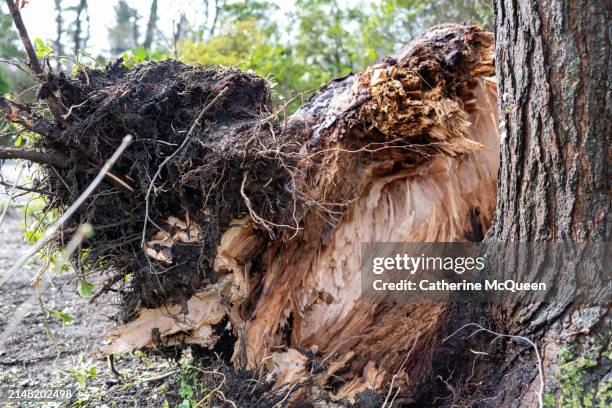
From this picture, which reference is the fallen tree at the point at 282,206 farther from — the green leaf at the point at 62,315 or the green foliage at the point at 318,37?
the green foliage at the point at 318,37

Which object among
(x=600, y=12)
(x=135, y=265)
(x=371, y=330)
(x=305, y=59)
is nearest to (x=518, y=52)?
(x=600, y=12)

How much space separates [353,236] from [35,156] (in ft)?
4.96

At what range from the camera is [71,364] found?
3.46 meters

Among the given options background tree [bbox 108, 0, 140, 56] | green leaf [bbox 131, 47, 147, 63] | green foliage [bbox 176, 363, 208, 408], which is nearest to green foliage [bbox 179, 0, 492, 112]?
green leaf [bbox 131, 47, 147, 63]

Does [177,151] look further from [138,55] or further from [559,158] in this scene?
[559,158]

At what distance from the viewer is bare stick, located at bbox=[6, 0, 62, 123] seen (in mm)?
2170

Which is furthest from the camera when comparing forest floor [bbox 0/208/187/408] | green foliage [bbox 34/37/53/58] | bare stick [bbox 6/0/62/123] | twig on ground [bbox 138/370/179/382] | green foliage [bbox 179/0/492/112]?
green foliage [bbox 179/0/492/112]

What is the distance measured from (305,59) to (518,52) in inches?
215

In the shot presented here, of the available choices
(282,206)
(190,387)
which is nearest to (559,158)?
(282,206)

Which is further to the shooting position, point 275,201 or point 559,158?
point 275,201

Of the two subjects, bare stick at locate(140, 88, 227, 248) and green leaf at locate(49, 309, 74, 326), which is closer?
bare stick at locate(140, 88, 227, 248)

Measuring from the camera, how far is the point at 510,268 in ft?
7.51

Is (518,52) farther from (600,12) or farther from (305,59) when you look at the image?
(305,59)

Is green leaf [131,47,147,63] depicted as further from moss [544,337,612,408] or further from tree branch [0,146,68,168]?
moss [544,337,612,408]
